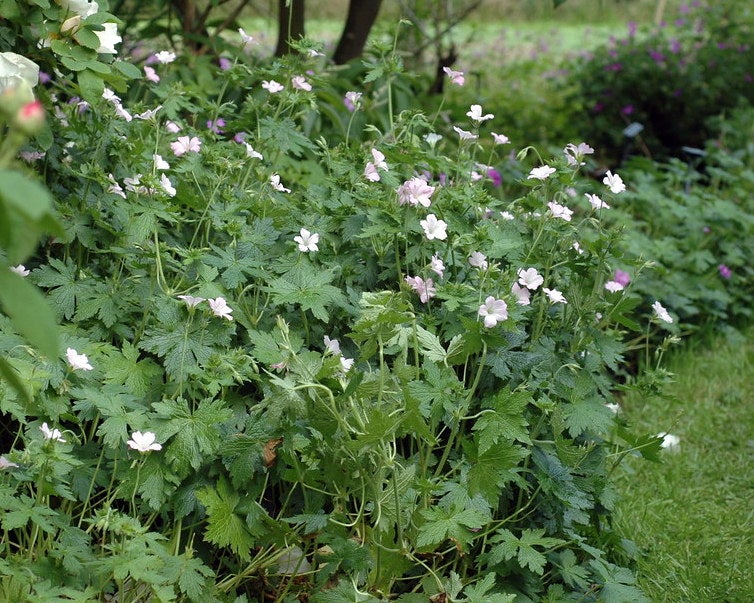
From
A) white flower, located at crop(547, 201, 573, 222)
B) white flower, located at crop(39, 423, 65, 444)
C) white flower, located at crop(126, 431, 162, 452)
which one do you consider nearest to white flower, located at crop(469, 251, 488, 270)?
white flower, located at crop(547, 201, 573, 222)

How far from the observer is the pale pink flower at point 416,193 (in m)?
1.92

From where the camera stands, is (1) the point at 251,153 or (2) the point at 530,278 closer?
(2) the point at 530,278

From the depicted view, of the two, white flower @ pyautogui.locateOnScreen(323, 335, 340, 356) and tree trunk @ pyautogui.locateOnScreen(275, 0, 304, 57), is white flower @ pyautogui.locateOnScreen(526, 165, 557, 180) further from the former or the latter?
tree trunk @ pyautogui.locateOnScreen(275, 0, 304, 57)

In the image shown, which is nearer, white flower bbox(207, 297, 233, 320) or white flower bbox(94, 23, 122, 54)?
white flower bbox(207, 297, 233, 320)

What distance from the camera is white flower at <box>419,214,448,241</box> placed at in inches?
76.7

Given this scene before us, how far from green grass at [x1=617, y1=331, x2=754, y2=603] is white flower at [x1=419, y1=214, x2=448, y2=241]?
0.63 m

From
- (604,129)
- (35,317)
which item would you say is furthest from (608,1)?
(35,317)

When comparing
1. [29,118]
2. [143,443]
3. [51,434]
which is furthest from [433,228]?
[29,118]

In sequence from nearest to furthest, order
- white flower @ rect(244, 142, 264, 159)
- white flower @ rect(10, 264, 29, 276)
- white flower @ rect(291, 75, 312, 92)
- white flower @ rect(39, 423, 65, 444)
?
white flower @ rect(39, 423, 65, 444) < white flower @ rect(10, 264, 29, 276) < white flower @ rect(244, 142, 264, 159) < white flower @ rect(291, 75, 312, 92)

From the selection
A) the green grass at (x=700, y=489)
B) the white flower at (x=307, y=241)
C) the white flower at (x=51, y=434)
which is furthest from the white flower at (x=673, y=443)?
the white flower at (x=51, y=434)

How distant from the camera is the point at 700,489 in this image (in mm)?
2609

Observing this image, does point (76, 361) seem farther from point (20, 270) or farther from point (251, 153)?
point (251, 153)

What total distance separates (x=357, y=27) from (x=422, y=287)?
7.91 feet

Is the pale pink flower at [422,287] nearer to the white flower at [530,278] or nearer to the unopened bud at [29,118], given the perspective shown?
the white flower at [530,278]
